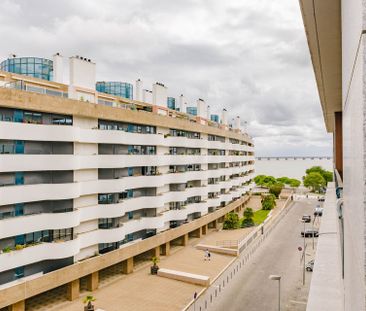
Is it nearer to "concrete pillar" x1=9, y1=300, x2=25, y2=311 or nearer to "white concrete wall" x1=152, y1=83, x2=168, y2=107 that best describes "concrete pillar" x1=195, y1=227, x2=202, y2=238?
"white concrete wall" x1=152, y1=83, x2=168, y2=107

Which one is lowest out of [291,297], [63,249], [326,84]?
[291,297]

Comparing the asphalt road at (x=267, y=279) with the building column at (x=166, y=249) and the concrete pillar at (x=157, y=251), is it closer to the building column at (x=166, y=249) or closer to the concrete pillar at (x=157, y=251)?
the building column at (x=166, y=249)

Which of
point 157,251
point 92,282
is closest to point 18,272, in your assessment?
point 92,282

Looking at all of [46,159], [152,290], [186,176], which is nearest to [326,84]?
[46,159]

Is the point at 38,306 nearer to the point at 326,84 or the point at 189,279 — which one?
the point at 189,279

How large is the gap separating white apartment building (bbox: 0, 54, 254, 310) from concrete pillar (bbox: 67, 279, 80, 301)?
130 mm

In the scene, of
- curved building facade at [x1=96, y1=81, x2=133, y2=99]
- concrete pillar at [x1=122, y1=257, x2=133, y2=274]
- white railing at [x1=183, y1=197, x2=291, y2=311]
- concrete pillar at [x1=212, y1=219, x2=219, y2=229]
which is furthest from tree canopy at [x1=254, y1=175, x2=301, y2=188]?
concrete pillar at [x1=122, y1=257, x2=133, y2=274]

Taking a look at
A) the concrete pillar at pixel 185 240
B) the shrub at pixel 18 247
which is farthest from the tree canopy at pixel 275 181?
the shrub at pixel 18 247

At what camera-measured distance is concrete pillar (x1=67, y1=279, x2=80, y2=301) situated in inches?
1348

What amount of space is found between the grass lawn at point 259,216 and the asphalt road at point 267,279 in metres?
6.53

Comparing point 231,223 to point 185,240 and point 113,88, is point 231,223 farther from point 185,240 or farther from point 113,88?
point 113,88

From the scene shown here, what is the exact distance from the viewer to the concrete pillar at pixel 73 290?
3425 cm

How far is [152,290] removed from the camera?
37.6m

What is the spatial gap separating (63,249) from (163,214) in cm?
1739
